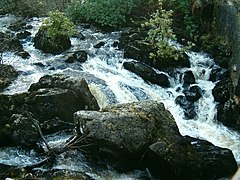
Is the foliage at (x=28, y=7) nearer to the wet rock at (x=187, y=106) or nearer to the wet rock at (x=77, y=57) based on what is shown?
the wet rock at (x=77, y=57)

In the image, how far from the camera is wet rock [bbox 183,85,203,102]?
937 cm

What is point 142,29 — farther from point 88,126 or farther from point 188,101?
point 88,126

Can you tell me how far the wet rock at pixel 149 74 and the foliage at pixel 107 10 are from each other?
3.68 m

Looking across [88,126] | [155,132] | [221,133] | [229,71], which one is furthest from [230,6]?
[88,126]

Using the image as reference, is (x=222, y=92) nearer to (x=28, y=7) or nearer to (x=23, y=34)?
(x=23, y=34)

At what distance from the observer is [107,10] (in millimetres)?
13664

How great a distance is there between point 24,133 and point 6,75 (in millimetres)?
3359

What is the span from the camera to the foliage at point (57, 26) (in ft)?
38.2

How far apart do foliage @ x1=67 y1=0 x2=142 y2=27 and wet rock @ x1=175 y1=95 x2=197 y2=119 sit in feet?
17.0

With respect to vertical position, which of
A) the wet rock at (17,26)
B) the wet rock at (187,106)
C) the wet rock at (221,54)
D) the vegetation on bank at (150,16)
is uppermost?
the vegetation on bank at (150,16)

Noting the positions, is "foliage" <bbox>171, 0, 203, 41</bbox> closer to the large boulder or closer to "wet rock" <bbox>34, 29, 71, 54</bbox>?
"wet rock" <bbox>34, 29, 71, 54</bbox>

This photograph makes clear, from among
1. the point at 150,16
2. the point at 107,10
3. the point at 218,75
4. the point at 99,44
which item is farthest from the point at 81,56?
the point at 150,16

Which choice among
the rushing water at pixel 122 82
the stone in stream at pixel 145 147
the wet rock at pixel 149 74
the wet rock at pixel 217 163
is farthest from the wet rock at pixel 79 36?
the wet rock at pixel 217 163

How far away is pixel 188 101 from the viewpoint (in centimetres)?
937
